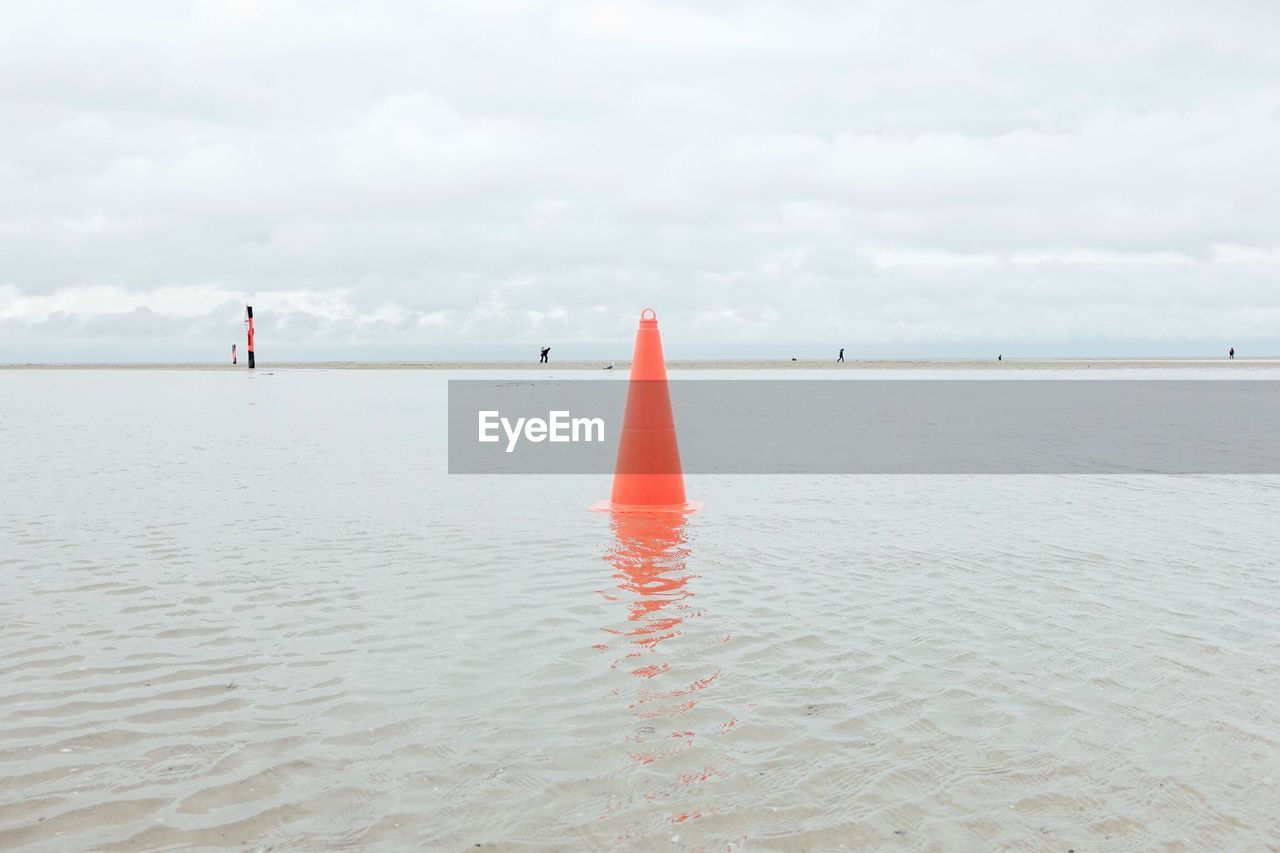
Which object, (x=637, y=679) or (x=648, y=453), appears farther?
(x=648, y=453)

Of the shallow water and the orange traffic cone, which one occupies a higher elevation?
the orange traffic cone

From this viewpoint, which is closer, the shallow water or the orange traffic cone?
the shallow water

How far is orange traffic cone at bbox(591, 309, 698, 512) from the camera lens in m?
8.23

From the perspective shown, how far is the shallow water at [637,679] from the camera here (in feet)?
8.82

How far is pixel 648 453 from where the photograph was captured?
832 cm

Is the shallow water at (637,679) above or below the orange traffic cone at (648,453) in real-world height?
below

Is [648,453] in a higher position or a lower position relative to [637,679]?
higher

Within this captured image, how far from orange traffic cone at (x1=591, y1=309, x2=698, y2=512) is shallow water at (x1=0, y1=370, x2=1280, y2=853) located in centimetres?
60

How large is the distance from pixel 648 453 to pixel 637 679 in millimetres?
4584

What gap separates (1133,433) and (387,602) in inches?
559

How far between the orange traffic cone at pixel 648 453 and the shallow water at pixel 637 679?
60 cm

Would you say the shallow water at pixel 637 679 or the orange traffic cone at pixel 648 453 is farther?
the orange traffic cone at pixel 648 453

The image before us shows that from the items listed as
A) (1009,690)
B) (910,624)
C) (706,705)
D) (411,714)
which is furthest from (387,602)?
(1009,690)

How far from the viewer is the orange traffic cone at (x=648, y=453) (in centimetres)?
823
